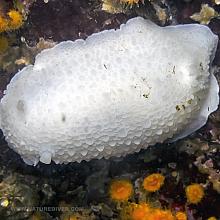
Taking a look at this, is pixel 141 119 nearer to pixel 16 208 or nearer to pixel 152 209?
pixel 152 209

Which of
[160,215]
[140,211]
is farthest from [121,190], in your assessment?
[160,215]

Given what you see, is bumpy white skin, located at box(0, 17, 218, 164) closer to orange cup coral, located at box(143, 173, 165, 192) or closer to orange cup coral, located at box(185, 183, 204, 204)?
orange cup coral, located at box(143, 173, 165, 192)

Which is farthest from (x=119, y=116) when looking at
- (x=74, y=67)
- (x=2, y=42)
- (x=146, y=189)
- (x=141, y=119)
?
(x=2, y=42)

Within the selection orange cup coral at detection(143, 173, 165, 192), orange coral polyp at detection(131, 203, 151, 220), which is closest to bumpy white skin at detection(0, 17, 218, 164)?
orange cup coral at detection(143, 173, 165, 192)

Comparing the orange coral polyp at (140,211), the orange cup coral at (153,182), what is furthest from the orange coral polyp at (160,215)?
the orange cup coral at (153,182)

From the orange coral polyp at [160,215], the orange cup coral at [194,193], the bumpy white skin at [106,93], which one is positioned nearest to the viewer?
the bumpy white skin at [106,93]

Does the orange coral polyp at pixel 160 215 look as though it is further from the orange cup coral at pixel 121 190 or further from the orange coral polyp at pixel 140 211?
the orange cup coral at pixel 121 190
